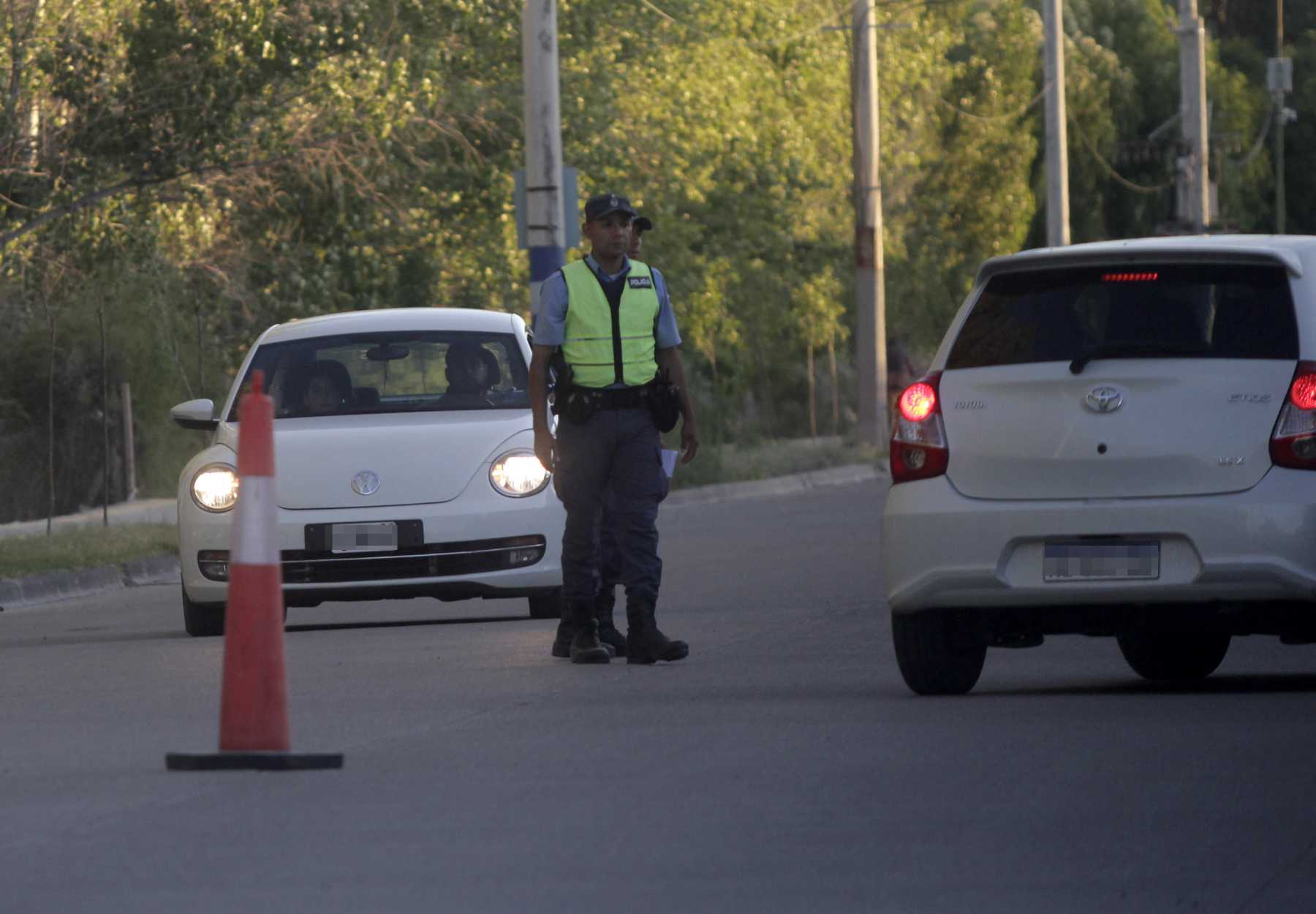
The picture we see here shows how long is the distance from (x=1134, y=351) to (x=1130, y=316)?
196mm

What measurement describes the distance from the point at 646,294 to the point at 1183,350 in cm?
263

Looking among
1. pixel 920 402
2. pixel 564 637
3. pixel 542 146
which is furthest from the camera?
pixel 542 146

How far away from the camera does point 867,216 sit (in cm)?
3703

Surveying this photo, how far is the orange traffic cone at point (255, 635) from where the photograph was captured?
316 inches

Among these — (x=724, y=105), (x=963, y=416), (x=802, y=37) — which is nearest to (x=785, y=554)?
(x=963, y=416)

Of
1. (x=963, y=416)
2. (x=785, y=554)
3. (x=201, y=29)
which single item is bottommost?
(x=785, y=554)

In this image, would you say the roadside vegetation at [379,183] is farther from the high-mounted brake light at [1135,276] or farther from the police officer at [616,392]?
the high-mounted brake light at [1135,276]

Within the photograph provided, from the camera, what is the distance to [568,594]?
37.5 feet

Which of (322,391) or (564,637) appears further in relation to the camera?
(322,391)

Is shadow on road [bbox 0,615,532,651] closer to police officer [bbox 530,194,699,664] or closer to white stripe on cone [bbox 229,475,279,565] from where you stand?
police officer [bbox 530,194,699,664]

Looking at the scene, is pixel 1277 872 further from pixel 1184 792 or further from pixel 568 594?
pixel 568 594

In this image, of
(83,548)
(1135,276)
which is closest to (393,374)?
(83,548)

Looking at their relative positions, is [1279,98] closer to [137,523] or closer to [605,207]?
[137,523]

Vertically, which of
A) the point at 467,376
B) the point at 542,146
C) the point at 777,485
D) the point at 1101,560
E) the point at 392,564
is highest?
the point at 542,146
